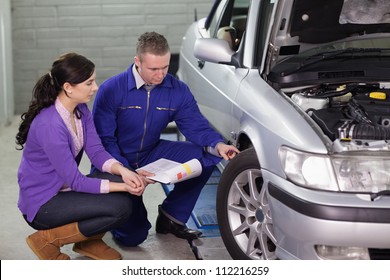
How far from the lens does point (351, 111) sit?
3809mm

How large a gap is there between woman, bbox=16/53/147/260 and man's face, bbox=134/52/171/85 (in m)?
0.38

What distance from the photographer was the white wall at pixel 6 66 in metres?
7.43

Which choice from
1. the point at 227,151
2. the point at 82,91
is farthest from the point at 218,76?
the point at 82,91

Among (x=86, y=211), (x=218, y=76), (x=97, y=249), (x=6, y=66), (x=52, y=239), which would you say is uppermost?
(x=218, y=76)

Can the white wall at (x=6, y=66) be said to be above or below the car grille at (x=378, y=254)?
below

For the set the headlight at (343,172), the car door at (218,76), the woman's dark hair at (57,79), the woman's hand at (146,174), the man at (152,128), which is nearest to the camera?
the headlight at (343,172)

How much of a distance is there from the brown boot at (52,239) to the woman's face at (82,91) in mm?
634

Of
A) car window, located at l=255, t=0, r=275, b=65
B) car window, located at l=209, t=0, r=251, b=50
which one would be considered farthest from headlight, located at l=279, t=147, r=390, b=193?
car window, located at l=209, t=0, r=251, b=50

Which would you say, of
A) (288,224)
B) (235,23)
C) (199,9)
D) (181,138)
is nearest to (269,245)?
(288,224)

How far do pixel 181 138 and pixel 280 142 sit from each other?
2.88 m

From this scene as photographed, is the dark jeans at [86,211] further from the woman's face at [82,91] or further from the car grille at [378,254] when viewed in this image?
the car grille at [378,254]

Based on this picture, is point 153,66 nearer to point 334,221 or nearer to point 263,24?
point 263,24

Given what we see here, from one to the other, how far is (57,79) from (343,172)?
4.95 feet

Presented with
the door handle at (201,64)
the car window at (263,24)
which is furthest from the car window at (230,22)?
the car window at (263,24)
